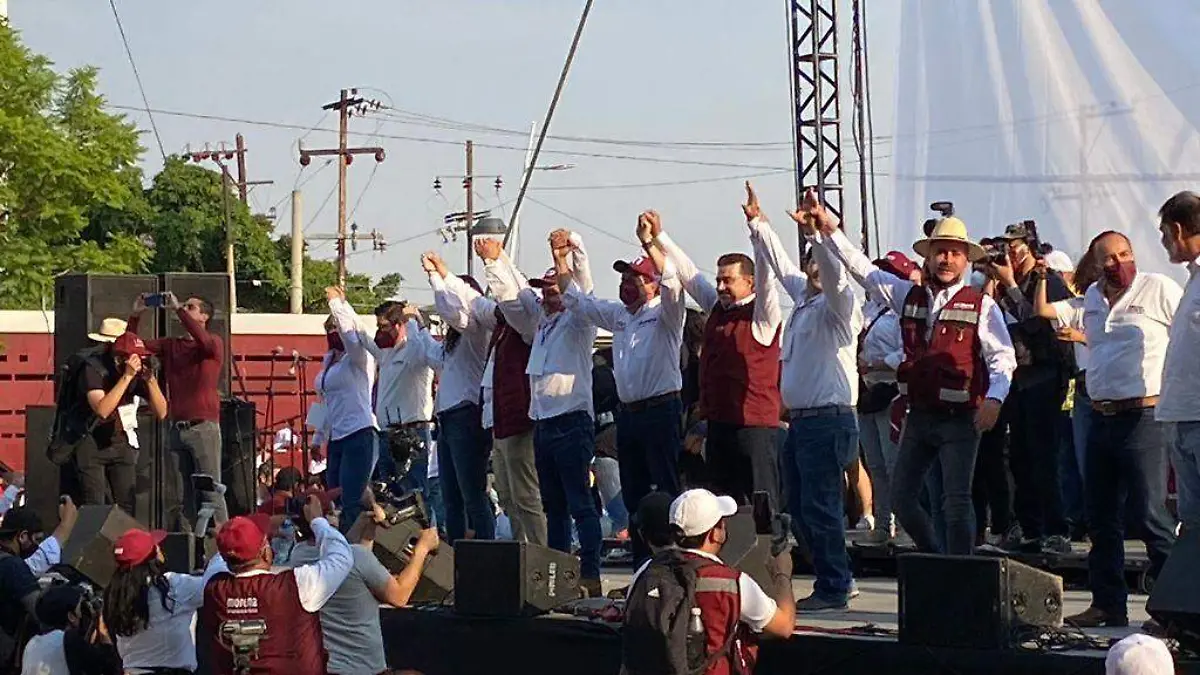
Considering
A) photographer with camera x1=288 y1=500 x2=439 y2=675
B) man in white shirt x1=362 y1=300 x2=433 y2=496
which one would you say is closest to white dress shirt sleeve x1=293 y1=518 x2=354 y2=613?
photographer with camera x1=288 y1=500 x2=439 y2=675

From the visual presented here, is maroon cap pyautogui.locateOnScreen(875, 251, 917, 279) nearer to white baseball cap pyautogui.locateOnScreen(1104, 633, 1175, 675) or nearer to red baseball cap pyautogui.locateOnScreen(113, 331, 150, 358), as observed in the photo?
white baseball cap pyautogui.locateOnScreen(1104, 633, 1175, 675)

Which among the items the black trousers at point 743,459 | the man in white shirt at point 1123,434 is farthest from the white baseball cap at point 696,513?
the black trousers at point 743,459

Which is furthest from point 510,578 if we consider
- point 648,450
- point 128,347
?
point 128,347

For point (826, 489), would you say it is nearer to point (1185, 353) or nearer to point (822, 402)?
point (822, 402)

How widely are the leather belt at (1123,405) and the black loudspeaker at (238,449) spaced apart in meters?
7.10

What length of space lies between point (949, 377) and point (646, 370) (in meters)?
1.88

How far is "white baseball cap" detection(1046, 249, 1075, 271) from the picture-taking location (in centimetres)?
1015

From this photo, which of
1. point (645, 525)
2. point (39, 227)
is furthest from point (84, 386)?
point (39, 227)

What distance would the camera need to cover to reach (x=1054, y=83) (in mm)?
11984

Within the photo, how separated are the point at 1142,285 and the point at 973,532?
125 cm

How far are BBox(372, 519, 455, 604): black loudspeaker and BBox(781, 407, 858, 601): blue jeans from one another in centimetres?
201

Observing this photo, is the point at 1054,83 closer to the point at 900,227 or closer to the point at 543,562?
the point at 900,227

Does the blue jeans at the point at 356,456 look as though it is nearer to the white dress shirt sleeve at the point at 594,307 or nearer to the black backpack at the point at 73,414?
the black backpack at the point at 73,414

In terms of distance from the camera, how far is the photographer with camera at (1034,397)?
31.4 ft
